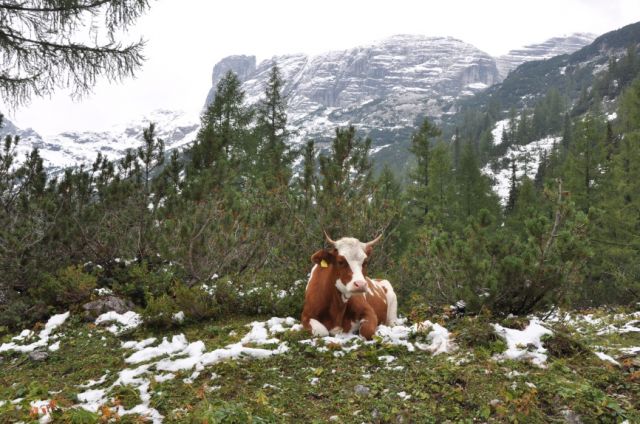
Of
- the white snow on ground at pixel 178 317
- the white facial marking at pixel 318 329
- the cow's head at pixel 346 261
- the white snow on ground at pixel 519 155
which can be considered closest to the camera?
the cow's head at pixel 346 261

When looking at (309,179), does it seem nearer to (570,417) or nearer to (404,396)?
(404,396)

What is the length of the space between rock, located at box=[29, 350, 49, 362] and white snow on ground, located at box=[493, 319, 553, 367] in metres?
6.25

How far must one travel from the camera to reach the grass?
341 centimetres

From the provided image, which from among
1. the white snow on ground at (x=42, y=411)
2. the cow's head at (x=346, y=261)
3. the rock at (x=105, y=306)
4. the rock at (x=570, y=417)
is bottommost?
the rock at (x=105, y=306)

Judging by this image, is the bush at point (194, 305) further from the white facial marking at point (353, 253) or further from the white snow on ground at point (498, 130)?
the white snow on ground at point (498, 130)

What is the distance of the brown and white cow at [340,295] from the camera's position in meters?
5.65

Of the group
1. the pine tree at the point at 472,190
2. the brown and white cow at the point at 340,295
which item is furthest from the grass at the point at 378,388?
the pine tree at the point at 472,190

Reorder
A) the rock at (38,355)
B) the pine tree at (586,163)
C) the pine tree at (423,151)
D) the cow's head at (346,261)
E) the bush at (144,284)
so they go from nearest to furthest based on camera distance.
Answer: the cow's head at (346,261) < the rock at (38,355) < the bush at (144,284) < the pine tree at (586,163) < the pine tree at (423,151)

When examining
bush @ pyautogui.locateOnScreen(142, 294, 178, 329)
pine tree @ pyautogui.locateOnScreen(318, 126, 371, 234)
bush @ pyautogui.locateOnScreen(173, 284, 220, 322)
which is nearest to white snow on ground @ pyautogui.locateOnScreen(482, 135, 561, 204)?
pine tree @ pyautogui.locateOnScreen(318, 126, 371, 234)

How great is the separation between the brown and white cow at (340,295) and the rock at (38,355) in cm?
387

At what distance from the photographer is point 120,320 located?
24.5ft

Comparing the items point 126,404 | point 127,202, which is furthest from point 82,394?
point 127,202

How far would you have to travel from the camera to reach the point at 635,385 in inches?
147

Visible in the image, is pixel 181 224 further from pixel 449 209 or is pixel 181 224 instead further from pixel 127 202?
pixel 449 209
